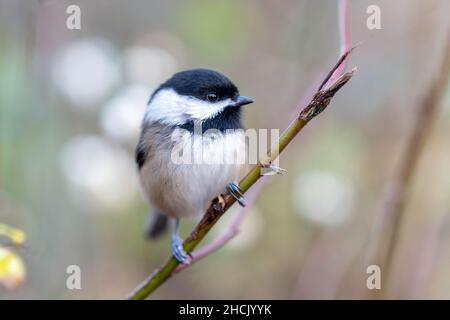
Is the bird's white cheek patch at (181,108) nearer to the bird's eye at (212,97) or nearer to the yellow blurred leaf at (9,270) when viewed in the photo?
the bird's eye at (212,97)

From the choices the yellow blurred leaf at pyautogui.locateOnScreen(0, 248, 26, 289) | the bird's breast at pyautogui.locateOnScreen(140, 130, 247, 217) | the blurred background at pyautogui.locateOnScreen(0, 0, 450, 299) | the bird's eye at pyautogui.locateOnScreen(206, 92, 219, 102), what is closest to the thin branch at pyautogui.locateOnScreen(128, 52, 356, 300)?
the yellow blurred leaf at pyautogui.locateOnScreen(0, 248, 26, 289)

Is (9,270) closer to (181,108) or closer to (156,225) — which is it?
(181,108)

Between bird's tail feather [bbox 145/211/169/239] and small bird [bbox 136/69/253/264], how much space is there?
0.49 metres

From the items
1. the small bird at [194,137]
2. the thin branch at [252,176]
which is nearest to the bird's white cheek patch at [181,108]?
the small bird at [194,137]

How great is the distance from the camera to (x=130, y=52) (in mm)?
2795

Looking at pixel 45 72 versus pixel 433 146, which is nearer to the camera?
pixel 433 146

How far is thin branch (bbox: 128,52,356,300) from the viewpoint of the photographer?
3.91 ft

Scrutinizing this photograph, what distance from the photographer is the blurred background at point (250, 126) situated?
2.50 metres

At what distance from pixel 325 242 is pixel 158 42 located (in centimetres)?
135

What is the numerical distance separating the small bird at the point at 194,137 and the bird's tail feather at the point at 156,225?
0.49m

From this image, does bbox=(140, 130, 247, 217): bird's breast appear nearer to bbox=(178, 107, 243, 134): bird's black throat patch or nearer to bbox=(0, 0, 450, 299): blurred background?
bbox=(178, 107, 243, 134): bird's black throat patch

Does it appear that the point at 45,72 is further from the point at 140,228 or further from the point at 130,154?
the point at 140,228
